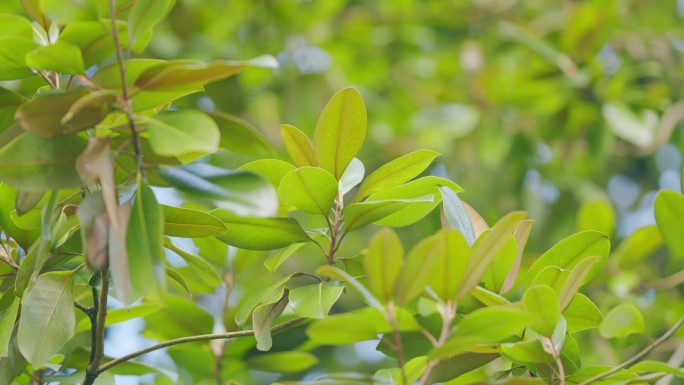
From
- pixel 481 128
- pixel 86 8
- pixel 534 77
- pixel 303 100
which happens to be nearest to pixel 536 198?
pixel 481 128

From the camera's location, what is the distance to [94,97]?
53 cm

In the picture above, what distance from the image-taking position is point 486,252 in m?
0.57

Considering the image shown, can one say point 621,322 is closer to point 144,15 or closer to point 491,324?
point 491,324

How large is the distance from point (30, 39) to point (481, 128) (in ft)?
5.68

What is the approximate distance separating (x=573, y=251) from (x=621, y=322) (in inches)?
2.9

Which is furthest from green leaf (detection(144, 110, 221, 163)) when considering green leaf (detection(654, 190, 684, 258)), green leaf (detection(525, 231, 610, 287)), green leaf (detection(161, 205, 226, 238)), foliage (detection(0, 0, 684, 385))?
green leaf (detection(654, 190, 684, 258))

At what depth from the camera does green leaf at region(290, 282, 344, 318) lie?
0.64 meters

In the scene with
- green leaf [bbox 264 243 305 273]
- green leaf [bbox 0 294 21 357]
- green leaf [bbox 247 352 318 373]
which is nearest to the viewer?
green leaf [bbox 0 294 21 357]

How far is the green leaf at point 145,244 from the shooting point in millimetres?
524

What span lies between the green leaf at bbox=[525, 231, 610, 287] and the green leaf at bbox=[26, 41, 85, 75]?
0.41 m

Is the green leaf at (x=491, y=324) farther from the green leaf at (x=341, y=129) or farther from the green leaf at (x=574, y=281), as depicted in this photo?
the green leaf at (x=341, y=129)

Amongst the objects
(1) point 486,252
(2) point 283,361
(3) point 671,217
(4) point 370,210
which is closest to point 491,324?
(1) point 486,252

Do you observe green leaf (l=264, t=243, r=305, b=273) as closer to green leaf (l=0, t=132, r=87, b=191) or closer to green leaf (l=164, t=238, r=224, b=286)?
green leaf (l=164, t=238, r=224, b=286)

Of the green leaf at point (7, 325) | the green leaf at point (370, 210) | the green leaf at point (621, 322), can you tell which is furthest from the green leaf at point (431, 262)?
the green leaf at point (7, 325)
